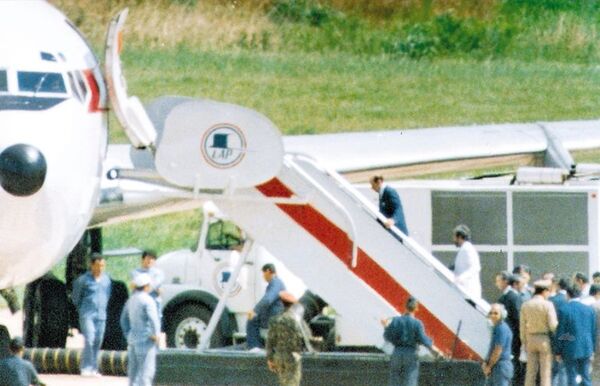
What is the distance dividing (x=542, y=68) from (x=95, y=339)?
25186 millimetres

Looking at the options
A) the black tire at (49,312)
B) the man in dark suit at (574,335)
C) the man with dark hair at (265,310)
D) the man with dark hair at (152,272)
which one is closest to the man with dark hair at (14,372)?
the man with dark hair at (152,272)

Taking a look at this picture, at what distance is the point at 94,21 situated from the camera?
129ft

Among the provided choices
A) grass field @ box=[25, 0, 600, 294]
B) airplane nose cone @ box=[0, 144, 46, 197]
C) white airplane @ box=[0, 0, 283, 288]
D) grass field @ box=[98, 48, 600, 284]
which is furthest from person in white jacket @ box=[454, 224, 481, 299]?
grass field @ box=[98, 48, 600, 284]

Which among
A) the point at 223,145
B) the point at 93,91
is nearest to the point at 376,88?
the point at 223,145

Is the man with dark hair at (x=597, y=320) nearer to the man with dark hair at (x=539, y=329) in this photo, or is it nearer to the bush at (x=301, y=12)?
the man with dark hair at (x=539, y=329)

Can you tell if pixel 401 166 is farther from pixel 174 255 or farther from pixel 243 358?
pixel 243 358

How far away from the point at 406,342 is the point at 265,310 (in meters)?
2.70

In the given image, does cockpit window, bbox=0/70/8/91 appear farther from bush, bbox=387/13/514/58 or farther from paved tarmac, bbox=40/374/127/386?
bush, bbox=387/13/514/58

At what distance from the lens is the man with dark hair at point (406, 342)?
19531 millimetres

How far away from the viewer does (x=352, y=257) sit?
20328 mm

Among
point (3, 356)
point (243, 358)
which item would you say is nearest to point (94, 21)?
point (243, 358)

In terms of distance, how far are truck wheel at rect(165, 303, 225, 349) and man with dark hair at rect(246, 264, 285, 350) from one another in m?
2.64

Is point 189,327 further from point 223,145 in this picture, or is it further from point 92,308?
point 223,145

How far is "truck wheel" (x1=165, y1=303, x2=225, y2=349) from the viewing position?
2469 centimetres
